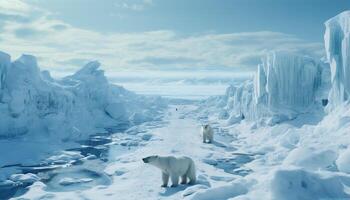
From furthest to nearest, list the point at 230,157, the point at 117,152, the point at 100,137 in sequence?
the point at 100,137
the point at 117,152
the point at 230,157

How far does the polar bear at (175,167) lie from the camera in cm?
1311

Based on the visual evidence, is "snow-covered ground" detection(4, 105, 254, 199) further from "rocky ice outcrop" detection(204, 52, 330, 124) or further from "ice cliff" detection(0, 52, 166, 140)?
"rocky ice outcrop" detection(204, 52, 330, 124)

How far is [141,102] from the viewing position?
236 feet

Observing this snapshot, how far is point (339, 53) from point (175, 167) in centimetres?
1535

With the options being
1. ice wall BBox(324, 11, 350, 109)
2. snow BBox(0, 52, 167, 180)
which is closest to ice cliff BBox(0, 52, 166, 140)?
snow BBox(0, 52, 167, 180)

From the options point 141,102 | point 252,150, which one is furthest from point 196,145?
point 141,102

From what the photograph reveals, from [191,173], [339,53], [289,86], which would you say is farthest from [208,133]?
[191,173]

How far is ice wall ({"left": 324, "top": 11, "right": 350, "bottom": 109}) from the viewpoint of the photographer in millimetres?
22281

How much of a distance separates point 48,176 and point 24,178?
3.50 ft

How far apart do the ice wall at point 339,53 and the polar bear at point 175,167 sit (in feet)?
42.7

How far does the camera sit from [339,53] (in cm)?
2375

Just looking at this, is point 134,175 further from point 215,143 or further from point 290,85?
point 290,85

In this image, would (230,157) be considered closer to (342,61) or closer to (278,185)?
(342,61)

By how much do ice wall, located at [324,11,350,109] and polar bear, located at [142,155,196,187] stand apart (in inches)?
512
